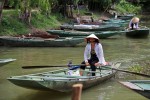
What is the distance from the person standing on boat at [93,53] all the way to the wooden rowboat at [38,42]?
842 centimetres

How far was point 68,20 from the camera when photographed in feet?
92.4

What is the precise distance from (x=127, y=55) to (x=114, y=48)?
2.33 meters

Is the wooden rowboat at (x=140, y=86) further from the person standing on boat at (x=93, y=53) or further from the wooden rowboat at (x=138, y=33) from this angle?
the wooden rowboat at (x=138, y=33)

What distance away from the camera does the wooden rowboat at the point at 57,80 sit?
880cm

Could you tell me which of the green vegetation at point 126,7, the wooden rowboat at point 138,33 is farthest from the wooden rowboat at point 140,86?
the green vegetation at point 126,7

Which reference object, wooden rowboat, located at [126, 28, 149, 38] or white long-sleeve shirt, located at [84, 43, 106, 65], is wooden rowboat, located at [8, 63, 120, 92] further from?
wooden rowboat, located at [126, 28, 149, 38]

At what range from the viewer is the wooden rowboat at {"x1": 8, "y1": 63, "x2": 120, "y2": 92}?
8797mm

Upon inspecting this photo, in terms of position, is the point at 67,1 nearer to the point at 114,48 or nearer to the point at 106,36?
the point at 106,36

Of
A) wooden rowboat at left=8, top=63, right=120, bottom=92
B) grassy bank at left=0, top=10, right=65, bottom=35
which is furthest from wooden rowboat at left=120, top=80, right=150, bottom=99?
grassy bank at left=0, top=10, right=65, bottom=35

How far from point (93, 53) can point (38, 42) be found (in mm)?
8632

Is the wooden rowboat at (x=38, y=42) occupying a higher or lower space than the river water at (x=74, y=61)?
higher

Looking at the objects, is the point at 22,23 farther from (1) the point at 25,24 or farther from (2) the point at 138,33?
(2) the point at 138,33

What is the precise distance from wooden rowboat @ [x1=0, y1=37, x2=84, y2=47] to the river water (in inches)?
11.4

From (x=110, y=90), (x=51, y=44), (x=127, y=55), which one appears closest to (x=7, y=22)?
(x=51, y=44)
